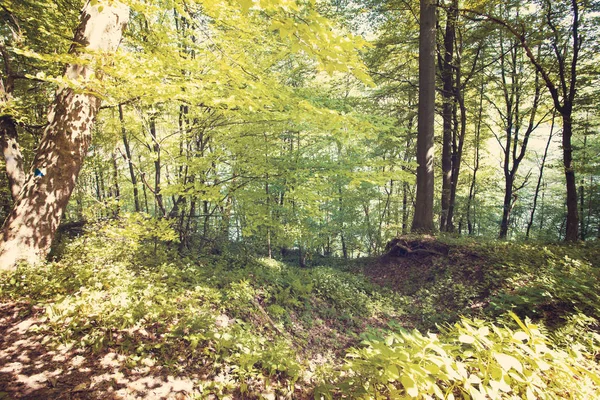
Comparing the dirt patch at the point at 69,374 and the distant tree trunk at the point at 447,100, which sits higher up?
the distant tree trunk at the point at 447,100

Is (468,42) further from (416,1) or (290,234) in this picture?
(290,234)

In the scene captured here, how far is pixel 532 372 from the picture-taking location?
1729 mm

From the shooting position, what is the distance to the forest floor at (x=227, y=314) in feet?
9.62

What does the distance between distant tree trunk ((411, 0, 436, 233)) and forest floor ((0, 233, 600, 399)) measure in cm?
129

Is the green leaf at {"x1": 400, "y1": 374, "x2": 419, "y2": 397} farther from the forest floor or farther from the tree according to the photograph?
the tree

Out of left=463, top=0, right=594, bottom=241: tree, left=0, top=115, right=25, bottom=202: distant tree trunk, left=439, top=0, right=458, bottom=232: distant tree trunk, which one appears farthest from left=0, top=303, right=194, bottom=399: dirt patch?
left=439, top=0, right=458, bottom=232: distant tree trunk

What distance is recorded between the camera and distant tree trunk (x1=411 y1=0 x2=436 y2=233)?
27.5ft

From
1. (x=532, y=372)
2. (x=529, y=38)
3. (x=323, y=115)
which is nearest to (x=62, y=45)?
(x=323, y=115)

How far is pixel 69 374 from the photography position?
9.21ft

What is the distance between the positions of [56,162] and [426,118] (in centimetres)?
950

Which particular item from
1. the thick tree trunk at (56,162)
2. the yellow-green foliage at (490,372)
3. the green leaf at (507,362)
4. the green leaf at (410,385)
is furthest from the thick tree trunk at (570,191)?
the thick tree trunk at (56,162)

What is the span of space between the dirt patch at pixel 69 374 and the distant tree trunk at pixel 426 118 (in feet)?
26.6

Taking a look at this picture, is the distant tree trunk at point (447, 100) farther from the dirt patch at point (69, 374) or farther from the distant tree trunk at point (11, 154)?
the distant tree trunk at point (11, 154)

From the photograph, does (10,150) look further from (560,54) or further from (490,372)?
(560,54)
